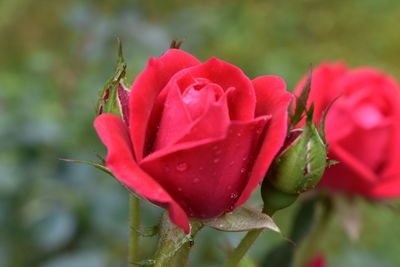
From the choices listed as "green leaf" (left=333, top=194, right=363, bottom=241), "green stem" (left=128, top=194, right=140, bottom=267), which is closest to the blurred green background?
"green leaf" (left=333, top=194, right=363, bottom=241)

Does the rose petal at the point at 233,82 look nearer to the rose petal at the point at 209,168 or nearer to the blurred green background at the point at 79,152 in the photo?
the rose petal at the point at 209,168

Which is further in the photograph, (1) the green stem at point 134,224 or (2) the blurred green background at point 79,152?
(2) the blurred green background at point 79,152

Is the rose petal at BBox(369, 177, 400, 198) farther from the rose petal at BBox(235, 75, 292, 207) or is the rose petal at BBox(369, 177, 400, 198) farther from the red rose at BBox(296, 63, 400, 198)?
the rose petal at BBox(235, 75, 292, 207)

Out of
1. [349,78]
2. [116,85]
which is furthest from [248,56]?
[116,85]

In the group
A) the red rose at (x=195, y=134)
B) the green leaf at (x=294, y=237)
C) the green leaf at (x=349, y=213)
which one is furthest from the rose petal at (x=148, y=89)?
the green leaf at (x=349, y=213)

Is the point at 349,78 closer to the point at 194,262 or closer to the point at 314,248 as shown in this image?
the point at 314,248

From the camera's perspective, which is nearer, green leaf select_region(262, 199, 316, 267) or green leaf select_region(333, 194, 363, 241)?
green leaf select_region(262, 199, 316, 267)

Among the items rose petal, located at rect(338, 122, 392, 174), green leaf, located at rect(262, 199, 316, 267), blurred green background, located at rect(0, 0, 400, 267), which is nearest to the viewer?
green leaf, located at rect(262, 199, 316, 267)

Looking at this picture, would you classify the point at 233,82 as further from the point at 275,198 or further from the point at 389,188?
the point at 389,188
